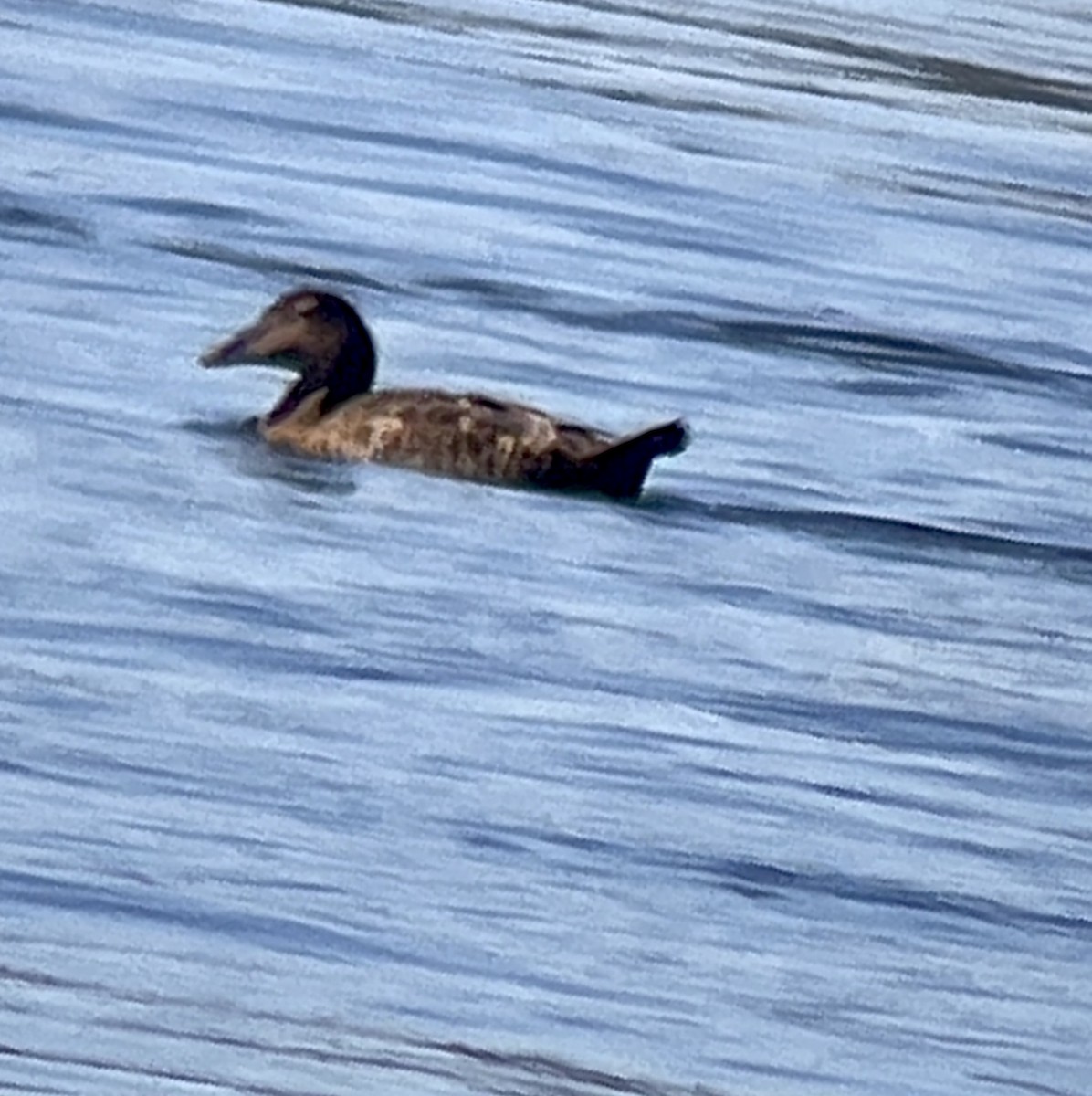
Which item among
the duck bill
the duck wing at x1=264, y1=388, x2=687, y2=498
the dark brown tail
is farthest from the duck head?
the dark brown tail

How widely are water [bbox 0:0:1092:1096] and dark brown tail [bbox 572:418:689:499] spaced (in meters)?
0.06

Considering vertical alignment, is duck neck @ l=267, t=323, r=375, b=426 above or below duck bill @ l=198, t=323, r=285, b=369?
below

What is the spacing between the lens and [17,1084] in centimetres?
500

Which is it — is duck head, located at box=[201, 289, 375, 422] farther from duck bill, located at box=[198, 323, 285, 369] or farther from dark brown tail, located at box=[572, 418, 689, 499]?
dark brown tail, located at box=[572, 418, 689, 499]

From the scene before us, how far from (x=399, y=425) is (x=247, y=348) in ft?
1.13

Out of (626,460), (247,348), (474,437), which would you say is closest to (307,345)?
(247,348)

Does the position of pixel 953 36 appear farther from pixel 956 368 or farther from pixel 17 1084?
pixel 17 1084

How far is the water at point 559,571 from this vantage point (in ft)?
17.8

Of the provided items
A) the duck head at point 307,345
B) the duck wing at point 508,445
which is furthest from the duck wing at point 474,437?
the duck head at point 307,345

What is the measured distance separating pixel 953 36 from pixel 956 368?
2.19 ft

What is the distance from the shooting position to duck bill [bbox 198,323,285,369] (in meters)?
7.68

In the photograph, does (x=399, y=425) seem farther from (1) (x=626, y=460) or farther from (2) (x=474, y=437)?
(1) (x=626, y=460)

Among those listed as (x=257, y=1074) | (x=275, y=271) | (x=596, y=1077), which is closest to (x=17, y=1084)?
(x=257, y=1074)

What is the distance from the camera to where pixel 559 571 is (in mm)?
6848
